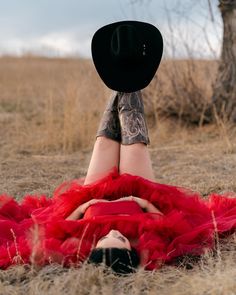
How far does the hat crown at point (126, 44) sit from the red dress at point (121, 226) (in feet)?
2.23

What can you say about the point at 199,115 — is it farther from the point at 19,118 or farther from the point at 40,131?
the point at 19,118

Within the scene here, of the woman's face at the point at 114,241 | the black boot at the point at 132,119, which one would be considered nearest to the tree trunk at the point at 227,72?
the black boot at the point at 132,119

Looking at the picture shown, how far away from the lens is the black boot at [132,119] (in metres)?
3.67

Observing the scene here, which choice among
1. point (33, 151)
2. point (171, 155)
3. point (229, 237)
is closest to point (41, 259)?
point (229, 237)

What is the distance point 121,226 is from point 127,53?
1068 mm

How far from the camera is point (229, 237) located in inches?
135

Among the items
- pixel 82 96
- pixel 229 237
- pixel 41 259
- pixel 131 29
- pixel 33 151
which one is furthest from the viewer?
pixel 82 96

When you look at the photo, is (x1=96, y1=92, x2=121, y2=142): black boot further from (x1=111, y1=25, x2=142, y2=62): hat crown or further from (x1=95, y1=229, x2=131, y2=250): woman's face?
(x1=95, y1=229, x2=131, y2=250): woman's face

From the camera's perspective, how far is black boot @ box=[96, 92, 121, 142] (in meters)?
3.75

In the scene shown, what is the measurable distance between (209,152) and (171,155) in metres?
0.40

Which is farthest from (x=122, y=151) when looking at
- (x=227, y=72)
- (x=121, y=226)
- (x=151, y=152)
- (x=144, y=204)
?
(x=227, y=72)

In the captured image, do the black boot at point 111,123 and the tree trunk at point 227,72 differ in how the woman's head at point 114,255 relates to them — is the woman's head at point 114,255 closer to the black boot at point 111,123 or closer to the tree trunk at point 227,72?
the black boot at point 111,123

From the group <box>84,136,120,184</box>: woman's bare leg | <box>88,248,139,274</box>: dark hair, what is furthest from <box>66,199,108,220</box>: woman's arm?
<box>88,248,139,274</box>: dark hair

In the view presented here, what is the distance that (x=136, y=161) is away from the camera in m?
3.60
